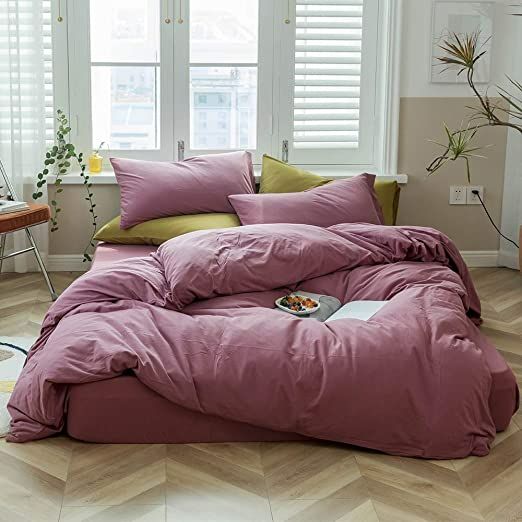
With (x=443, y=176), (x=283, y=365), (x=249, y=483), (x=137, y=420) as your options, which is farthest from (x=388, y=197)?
(x=249, y=483)

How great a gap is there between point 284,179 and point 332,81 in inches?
29.4

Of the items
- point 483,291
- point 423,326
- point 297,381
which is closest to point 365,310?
point 423,326

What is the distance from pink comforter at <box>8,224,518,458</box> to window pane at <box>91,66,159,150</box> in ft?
6.61

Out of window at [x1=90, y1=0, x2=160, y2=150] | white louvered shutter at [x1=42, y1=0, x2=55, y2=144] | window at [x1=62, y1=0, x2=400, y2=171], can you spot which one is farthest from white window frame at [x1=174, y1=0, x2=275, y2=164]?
white louvered shutter at [x1=42, y1=0, x2=55, y2=144]

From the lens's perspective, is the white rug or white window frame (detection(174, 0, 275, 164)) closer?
the white rug

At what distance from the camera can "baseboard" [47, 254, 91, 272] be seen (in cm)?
537

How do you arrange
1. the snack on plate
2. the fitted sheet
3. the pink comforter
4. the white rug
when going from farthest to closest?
the fitted sheet, the snack on plate, the white rug, the pink comforter

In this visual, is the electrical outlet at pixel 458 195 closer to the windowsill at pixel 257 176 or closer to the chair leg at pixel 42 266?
the windowsill at pixel 257 176

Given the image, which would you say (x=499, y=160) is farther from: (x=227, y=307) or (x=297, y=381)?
(x=297, y=381)

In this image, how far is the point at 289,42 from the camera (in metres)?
5.31

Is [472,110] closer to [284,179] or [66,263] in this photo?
[284,179]

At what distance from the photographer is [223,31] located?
5301 mm

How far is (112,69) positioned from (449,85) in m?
1.86

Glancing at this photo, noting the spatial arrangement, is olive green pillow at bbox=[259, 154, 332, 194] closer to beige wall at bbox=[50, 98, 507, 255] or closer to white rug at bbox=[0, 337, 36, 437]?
beige wall at bbox=[50, 98, 507, 255]
